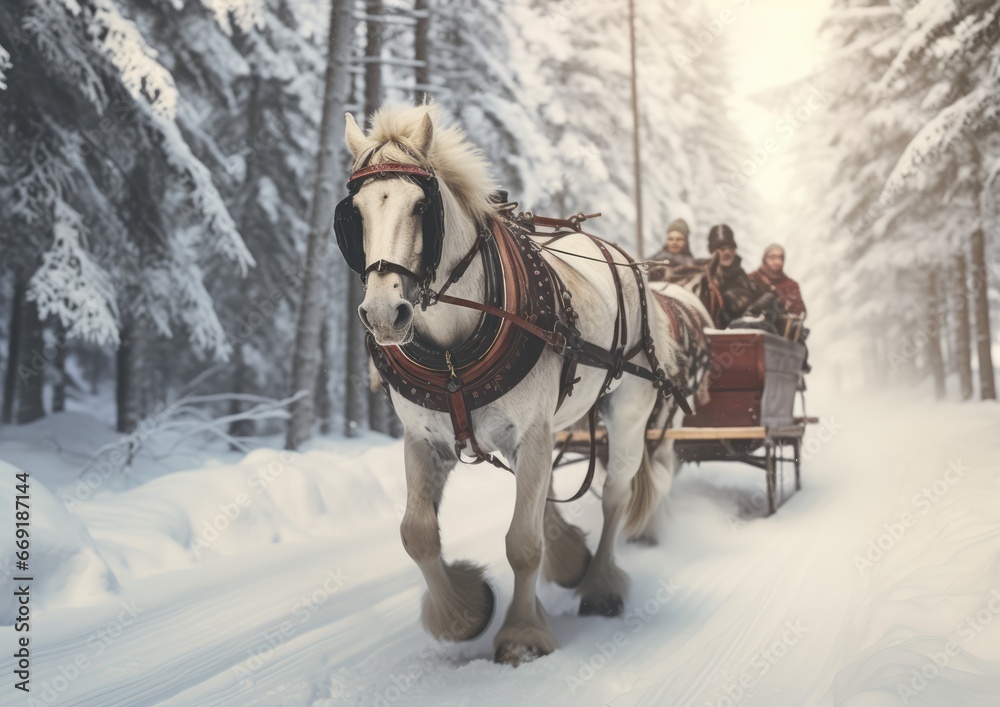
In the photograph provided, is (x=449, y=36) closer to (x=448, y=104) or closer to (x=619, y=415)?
(x=448, y=104)

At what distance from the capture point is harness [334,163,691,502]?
326 centimetres

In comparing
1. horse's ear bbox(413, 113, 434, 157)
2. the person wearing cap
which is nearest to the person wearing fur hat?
the person wearing cap

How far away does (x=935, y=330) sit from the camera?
2108 cm

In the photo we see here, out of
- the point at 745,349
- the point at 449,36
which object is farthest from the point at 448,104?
the point at 745,349

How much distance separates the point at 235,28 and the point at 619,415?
13098 millimetres

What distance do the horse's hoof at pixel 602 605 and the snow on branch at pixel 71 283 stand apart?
20.2ft

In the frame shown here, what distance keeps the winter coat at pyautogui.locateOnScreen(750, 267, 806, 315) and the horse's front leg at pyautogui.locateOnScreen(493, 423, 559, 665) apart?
531cm

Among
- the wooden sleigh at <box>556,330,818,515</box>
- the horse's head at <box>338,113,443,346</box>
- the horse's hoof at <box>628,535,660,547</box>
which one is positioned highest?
the horse's head at <box>338,113,443,346</box>

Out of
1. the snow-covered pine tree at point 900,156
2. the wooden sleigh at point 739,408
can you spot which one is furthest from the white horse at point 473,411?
the snow-covered pine tree at point 900,156

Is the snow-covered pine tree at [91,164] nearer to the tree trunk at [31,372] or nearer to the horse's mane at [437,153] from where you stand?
the tree trunk at [31,372]

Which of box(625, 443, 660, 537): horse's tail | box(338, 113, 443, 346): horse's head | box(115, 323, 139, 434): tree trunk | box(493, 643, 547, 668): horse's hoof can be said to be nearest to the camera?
box(338, 113, 443, 346): horse's head

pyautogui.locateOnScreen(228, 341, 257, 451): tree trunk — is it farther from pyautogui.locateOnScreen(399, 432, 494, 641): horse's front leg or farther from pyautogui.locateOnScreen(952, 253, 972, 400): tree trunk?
pyautogui.locateOnScreen(952, 253, 972, 400): tree trunk

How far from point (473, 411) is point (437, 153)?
3.91 ft

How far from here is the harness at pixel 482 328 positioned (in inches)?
128
